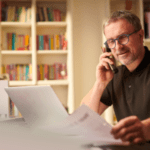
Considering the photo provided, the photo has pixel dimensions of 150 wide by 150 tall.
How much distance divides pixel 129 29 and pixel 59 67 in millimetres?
1823

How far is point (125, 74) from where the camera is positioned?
1.12 metres

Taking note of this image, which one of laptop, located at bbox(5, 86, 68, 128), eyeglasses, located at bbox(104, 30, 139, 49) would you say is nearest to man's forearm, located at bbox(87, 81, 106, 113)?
eyeglasses, located at bbox(104, 30, 139, 49)

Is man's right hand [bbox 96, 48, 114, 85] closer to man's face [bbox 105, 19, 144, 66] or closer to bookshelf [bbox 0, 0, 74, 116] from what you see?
man's face [bbox 105, 19, 144, 66]

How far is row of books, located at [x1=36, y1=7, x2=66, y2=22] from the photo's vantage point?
2.75 meters

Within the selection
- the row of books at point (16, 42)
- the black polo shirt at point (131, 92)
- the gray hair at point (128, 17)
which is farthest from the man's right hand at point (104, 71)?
the row of books at point (16, 42)

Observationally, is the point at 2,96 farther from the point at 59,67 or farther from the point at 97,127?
the point at 59,67

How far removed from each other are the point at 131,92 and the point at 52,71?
1.87 m

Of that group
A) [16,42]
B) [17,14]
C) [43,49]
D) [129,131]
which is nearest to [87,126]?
[129,131]

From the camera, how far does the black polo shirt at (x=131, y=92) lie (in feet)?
3.25

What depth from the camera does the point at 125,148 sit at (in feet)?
1.36

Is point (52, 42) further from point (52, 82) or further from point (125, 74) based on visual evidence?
point (125, 74)

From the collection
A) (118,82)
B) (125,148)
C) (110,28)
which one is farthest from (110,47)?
(125,148)

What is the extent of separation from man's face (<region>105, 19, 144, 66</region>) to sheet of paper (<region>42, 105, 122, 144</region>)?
2.52ft

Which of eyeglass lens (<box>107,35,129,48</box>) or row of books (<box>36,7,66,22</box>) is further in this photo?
row of books (<box>36,7,66,22</box>)
